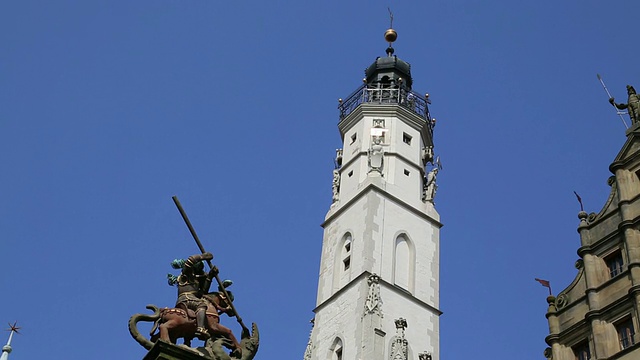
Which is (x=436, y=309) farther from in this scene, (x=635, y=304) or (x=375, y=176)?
(x=635, y=304)

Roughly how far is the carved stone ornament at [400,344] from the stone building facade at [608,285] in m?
10.5

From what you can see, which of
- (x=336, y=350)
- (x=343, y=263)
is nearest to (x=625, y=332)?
(x=336, y=350)

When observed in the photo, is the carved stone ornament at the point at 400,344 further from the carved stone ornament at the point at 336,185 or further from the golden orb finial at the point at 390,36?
the golden orb finial at the point at 390,36

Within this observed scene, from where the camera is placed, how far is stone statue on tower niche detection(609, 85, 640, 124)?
3021 cm

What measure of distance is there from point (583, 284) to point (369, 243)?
49.3 feet

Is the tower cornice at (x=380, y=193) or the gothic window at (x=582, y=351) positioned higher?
the tower cornice at (x=380, y=193)

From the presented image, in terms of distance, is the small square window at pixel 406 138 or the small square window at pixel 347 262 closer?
the small square window at pixel 347 262

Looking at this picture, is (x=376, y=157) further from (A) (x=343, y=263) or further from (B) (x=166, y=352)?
(B) (x=166, y=352)

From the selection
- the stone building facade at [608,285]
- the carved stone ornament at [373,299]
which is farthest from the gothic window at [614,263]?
the carved stone ornament at [373,299]

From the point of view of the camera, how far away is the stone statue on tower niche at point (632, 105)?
30.2m

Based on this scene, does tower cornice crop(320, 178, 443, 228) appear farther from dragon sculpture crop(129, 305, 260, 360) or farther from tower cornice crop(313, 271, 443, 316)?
dragon sculpture crop(129, 305, 260, 360)

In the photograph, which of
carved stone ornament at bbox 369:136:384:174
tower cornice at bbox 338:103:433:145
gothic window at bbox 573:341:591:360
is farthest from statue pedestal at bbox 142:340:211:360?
tower cornice at bbox 338:103:433:145

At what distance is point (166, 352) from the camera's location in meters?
14.1

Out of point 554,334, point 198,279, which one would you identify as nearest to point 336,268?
point 554,334
